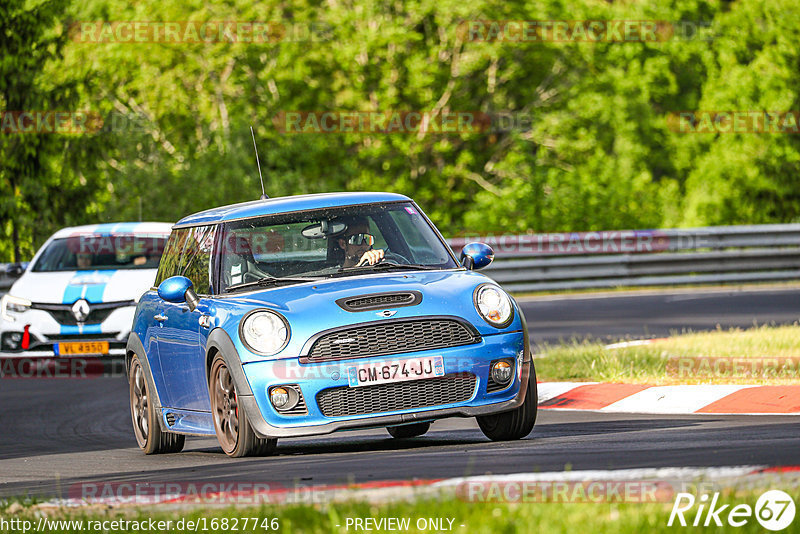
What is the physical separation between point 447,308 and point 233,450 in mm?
1531

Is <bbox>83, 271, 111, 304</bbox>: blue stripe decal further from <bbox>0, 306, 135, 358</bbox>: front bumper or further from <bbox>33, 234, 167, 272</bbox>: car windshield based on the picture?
<bbox>33, 234, 167, 272</bbox>: car windshield

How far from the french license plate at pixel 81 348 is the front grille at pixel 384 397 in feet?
26.6

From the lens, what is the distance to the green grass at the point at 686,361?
38.1 feet

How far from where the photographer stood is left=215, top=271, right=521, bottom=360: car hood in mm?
8305

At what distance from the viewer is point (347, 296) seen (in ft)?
27.7

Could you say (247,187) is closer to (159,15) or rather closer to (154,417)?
(159,15)

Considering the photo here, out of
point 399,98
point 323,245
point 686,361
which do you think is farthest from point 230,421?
point 399,98

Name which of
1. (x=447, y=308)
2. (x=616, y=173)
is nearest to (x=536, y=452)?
(x=447, y=308)

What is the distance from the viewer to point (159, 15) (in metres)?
40.7

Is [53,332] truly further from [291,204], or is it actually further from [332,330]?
[332,330]

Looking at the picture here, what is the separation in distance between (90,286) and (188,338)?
723 centimetres

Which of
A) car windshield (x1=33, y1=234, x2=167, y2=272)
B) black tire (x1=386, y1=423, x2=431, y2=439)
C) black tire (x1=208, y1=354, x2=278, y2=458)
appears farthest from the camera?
car windshield (x1=33, y1=234, x2=167, y2=272)

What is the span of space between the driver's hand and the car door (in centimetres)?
97

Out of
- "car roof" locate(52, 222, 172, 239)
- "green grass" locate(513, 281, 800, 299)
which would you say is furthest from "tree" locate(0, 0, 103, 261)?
"green grass" locate(513, 281, 800, 299)
